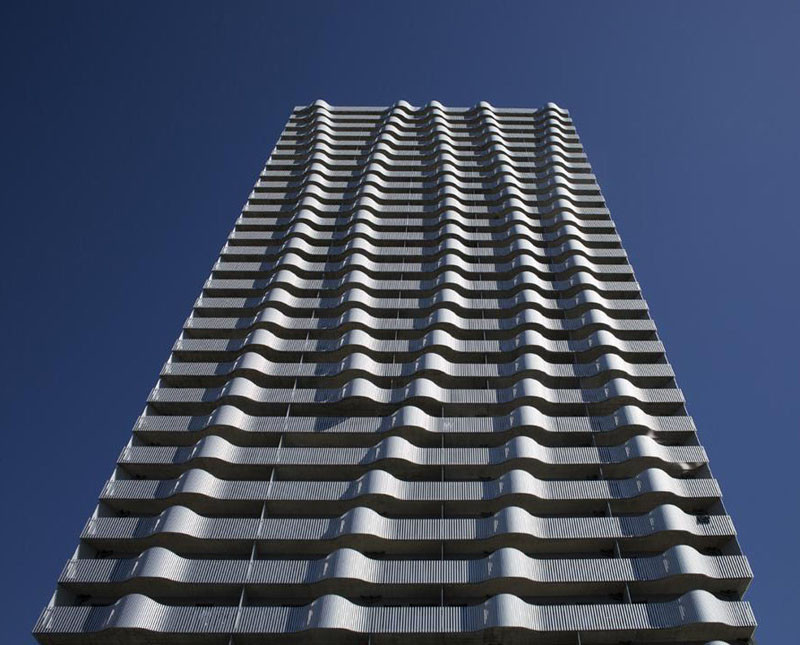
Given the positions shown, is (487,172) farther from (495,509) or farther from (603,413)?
(495,509)

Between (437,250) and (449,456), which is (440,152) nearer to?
(437,250)

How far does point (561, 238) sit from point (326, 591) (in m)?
35.0

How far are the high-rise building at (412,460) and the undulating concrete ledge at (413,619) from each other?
0.09 meters

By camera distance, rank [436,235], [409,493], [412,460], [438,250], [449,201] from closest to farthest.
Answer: [409,493] → [412,460] → [438,250] → [436,235] → [449,201]

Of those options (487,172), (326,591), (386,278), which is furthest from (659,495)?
(487,172)

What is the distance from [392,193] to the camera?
65375mm

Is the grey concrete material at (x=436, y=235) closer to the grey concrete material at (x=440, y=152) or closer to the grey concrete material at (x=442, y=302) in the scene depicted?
the grey concrete material at (x=442, y=302)

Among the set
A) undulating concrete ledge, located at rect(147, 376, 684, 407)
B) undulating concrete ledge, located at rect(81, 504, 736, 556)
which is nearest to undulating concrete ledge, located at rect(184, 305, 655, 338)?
undulating concrete ledge, located at rect(147, 376, 684, 407)

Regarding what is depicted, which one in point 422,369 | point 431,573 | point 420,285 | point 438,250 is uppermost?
point 438,250

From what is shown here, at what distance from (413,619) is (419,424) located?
1169 cm

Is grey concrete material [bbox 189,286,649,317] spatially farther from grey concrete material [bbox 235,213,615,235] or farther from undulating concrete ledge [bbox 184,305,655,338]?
grey concrete material [bbox 235,213,615,235]

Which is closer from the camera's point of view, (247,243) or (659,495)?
(659,495)

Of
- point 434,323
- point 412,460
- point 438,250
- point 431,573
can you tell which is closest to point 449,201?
point 438,250

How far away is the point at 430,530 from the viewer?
34.6m
